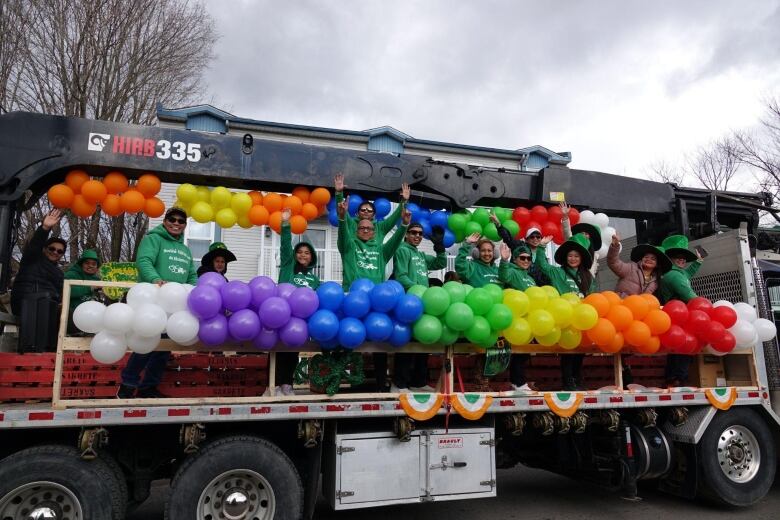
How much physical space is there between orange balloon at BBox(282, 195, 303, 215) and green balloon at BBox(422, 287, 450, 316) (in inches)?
58.1

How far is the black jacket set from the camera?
15.5 ft

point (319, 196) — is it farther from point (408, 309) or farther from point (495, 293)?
point (495, 293)

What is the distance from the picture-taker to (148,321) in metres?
3.77

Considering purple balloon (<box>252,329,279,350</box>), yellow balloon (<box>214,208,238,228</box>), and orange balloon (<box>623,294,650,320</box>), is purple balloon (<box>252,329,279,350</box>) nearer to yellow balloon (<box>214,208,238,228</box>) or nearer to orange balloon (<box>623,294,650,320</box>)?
yellow balloon (<box>214,208,238,228</box>)

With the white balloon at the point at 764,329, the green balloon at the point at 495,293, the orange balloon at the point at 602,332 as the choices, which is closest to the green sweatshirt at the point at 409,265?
the green balloon at the point at 495,293

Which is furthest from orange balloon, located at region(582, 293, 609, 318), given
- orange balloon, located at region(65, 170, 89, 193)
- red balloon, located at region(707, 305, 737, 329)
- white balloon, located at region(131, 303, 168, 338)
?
orange balloon, located at region(65, 170, 89, 193)

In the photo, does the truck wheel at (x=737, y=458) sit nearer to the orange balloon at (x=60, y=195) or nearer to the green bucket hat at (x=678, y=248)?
the green bucket hat at (x=678, y=248)

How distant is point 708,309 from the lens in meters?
5.43

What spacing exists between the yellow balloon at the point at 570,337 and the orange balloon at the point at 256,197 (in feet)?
10.1

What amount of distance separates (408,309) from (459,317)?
0.44 metres

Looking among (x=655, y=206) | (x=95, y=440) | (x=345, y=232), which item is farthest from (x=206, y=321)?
(x=655, y=206)

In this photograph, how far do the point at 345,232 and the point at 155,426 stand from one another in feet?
7.49

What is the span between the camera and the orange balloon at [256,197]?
4.91 meters

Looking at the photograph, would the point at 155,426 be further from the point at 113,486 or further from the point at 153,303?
the point at 153,303
